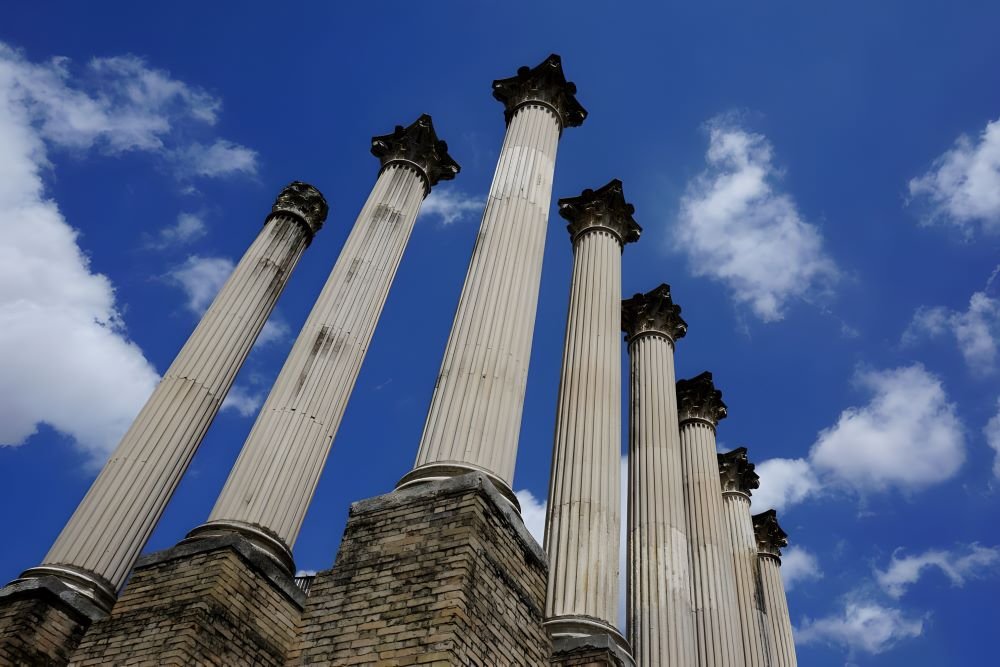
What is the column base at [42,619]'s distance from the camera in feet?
35.4

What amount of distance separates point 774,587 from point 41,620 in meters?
20.9

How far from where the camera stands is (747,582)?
21.5m

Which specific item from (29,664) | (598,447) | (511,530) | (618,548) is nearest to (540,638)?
(511,530)

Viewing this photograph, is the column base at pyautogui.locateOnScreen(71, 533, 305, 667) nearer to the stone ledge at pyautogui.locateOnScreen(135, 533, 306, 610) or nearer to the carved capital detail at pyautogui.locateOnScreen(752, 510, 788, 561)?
the stone ledge at pyautogui.locateOnScreen(135, 533, 306, 610)

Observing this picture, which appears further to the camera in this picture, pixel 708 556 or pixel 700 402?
pixel 700 402

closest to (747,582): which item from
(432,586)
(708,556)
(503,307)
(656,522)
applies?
(708,556)

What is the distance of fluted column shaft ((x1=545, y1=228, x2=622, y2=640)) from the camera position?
1219 centimetres

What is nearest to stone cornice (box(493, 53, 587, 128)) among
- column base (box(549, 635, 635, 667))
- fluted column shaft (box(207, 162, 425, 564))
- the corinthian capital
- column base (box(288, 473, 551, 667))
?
the corinthian capital

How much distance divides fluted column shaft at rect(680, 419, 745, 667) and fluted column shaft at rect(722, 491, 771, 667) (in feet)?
1.77

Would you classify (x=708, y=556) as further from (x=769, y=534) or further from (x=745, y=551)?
(x=769, y=534)

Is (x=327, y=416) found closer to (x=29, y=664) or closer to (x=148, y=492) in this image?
(x=148, y=492)

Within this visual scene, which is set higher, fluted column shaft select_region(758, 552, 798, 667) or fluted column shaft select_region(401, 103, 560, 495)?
fluted column shaft select_region(758, 552, 798, 667)

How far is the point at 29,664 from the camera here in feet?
35.1

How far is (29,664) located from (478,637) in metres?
6.58
